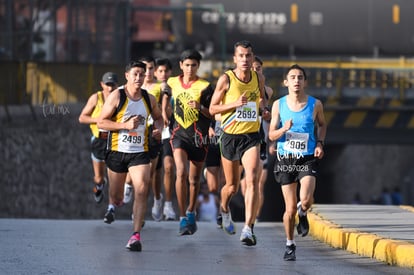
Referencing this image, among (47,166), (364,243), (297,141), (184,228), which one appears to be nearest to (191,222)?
(184,228)

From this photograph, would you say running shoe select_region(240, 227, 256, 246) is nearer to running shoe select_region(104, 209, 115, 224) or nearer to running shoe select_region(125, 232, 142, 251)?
running shoe select_region(125, 232, 142, 251)

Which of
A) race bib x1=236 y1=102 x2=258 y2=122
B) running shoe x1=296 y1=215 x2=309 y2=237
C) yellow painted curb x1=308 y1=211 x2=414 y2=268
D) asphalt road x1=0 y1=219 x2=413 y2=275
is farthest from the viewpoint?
running shoe x1=296 y1=215 x2=309 y2=237

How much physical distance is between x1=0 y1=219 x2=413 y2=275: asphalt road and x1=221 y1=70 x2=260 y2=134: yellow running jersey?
4.12ft

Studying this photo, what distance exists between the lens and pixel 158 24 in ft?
153

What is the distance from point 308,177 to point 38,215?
560 inches

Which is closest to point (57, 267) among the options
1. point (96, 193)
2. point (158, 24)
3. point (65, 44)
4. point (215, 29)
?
point (96, 193)

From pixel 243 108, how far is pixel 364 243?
189cm

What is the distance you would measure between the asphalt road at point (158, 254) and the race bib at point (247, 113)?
1.34 m

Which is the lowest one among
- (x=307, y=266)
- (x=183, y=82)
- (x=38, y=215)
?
(x=38, y=215)

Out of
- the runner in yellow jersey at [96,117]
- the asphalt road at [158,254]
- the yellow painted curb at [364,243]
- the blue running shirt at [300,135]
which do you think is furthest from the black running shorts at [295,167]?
the runner in yellow jersey at [96,117]

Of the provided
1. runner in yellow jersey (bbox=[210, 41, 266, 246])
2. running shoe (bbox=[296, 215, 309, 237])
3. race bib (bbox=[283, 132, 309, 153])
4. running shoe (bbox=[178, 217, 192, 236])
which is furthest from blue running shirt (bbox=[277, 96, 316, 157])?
running shoe (bbox=[178, 217, 192, 236])

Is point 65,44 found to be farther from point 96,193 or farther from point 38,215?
point 96,193

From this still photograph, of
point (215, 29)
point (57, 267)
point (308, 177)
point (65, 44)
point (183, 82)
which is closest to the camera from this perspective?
point (57, 267)

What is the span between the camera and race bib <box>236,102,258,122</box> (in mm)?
15906
